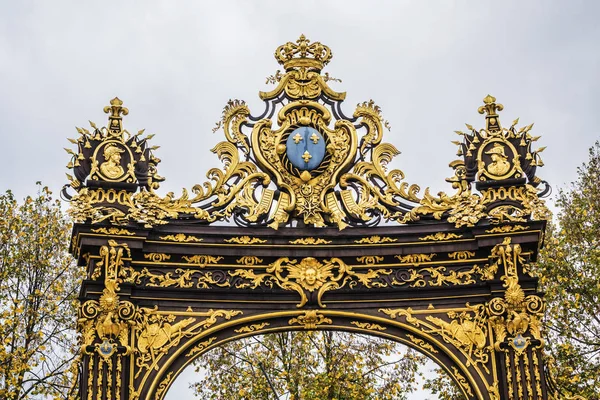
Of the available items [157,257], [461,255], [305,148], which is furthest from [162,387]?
[461,255]

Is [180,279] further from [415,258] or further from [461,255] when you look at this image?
[461,255]

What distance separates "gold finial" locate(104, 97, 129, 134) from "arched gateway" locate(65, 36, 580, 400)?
2 cm

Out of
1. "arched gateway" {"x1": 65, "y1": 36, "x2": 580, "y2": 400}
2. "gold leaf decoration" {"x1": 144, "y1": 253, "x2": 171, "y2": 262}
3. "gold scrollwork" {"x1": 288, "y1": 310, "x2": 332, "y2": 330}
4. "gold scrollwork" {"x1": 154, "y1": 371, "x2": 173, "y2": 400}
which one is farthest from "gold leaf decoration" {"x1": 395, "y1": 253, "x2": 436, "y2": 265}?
"gold scrollwork" {"x1": 154, "y1": 371, "x2": 173, "y2": 400}

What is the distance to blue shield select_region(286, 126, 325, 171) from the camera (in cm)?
1806

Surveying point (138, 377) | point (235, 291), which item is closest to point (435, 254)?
point (235, 291)

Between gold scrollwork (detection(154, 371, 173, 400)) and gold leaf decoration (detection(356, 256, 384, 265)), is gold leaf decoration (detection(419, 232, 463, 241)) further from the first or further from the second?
gold scrollwork (detection(154, 371, 173, 400))

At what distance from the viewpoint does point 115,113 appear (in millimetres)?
18094

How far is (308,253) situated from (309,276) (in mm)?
323

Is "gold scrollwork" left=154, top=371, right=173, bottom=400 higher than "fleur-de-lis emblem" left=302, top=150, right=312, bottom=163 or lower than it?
lower

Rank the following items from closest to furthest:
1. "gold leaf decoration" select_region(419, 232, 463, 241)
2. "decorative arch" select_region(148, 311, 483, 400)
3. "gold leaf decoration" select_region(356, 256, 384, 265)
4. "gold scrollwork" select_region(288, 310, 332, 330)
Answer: "decorative arch" select_region(148, 311, 483, 400)
"gold scrollwork" select_region(288, 310, 332, 330)
"gold leaf decoration" select_region(419, 232, 463, 241)
"gold leaf decoration" select_region(356, 256, 384, 265)

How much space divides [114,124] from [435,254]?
16.0 feet

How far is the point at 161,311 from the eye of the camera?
17438 mm

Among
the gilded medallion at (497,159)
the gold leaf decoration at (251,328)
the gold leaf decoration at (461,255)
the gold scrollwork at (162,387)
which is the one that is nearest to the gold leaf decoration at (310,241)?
the gold leaf decoration at (251,328)

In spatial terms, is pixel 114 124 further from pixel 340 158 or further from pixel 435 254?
pixel 435 254
